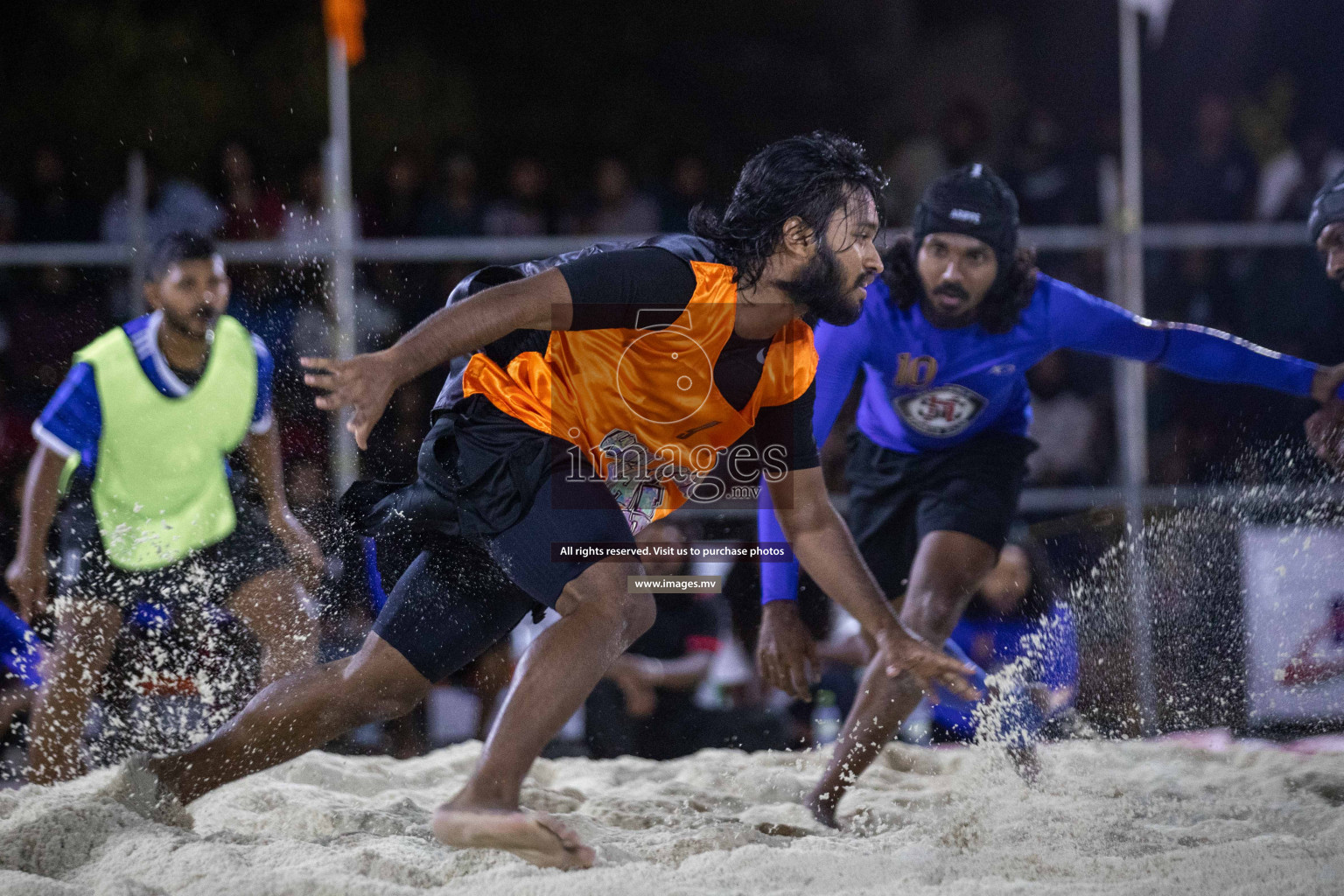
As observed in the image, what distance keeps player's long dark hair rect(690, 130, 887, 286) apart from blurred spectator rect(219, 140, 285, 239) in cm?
294

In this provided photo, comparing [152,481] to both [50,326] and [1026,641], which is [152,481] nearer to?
[50,326]

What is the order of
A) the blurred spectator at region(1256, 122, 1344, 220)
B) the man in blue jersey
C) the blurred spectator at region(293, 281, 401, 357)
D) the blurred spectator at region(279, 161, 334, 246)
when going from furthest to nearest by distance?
the blurred spectator at region(1256, 122, 1344, 220), the blurred spectator at region(279, 161, 334, 246), the blurred spectator at region(293, 281, 401, 357), the man in blue jersey

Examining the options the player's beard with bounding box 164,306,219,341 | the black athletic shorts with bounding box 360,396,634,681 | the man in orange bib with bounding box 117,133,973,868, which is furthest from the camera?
the player's beard with bounding box 164,306,219,341

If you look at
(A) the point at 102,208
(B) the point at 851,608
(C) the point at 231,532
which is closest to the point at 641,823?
(B) the point at 851,608

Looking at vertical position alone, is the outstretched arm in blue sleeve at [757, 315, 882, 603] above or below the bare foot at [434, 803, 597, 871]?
above

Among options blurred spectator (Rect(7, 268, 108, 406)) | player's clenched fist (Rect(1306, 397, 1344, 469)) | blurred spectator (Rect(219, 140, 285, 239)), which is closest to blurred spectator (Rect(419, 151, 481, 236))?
blurred spectator (Rect(219, 140, 285, 239))

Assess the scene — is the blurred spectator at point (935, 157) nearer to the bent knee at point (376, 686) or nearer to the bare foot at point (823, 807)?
the bare foot at point (823, 807)

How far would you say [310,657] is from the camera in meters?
3.45

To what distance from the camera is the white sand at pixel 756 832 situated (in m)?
2.17

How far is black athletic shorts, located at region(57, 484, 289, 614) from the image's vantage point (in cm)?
365

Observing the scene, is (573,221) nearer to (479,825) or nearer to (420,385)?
(420,385)

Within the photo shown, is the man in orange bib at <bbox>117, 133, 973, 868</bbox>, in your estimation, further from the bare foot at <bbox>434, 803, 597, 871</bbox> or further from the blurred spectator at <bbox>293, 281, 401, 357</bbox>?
the blurred spectator at <bbox>293, 281, 401, 357</bbox>

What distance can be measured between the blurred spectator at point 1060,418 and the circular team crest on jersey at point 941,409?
165cm

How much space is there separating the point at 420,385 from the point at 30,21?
4.90 metres
